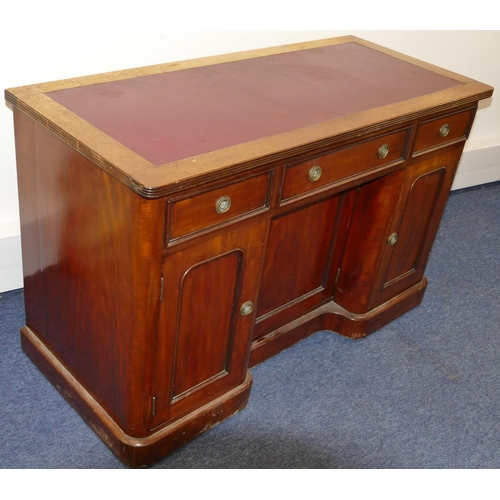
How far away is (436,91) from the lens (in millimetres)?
2094

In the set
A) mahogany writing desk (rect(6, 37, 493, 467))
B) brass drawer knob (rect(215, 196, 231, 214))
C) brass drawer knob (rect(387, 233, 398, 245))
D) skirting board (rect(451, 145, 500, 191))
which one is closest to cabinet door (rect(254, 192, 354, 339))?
mahogany writing desk (rect(6, 37, 493, 467))

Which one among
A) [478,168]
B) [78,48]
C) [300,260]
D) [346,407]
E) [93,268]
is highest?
[78,48]

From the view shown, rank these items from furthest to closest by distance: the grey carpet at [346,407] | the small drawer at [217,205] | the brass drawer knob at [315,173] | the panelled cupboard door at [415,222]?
the panelled cupboard door at [415,222], the grey carpet at [346,407], the brass drawer knob at [315,173], the small drawer at [217,205]

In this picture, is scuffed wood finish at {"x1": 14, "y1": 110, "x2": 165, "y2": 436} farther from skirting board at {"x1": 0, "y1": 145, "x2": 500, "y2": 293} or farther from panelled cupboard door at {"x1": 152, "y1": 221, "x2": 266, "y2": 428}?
skirting board at {"x1": 0, "y1": 145, "x2": 500, "y2": 293}

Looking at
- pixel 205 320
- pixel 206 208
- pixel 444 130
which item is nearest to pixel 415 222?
pixel 444 130

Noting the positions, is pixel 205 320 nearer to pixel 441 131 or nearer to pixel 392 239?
pixel 392 239

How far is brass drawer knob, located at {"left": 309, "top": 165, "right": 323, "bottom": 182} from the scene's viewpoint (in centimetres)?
174

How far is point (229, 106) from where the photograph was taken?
1.79 metres

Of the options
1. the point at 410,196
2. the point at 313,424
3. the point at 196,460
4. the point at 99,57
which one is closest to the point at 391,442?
the point at 313,424

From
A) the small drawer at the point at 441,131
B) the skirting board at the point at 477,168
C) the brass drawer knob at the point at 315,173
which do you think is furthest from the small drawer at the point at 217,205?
the skirting board at the point at 477,168

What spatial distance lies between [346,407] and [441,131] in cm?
94

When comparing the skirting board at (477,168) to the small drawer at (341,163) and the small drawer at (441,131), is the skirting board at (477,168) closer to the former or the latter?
the small drawer at (441,131)

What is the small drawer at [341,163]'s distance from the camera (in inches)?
67.2

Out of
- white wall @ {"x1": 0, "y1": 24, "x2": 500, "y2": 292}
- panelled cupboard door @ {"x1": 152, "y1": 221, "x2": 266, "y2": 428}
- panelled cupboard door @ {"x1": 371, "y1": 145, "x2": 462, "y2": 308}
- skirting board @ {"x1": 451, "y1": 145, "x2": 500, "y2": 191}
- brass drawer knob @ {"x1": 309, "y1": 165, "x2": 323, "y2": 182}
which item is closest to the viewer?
panelled cupboard door @ {"x1": 152, "y1": 221, "x2": 266, "y2": 428}
